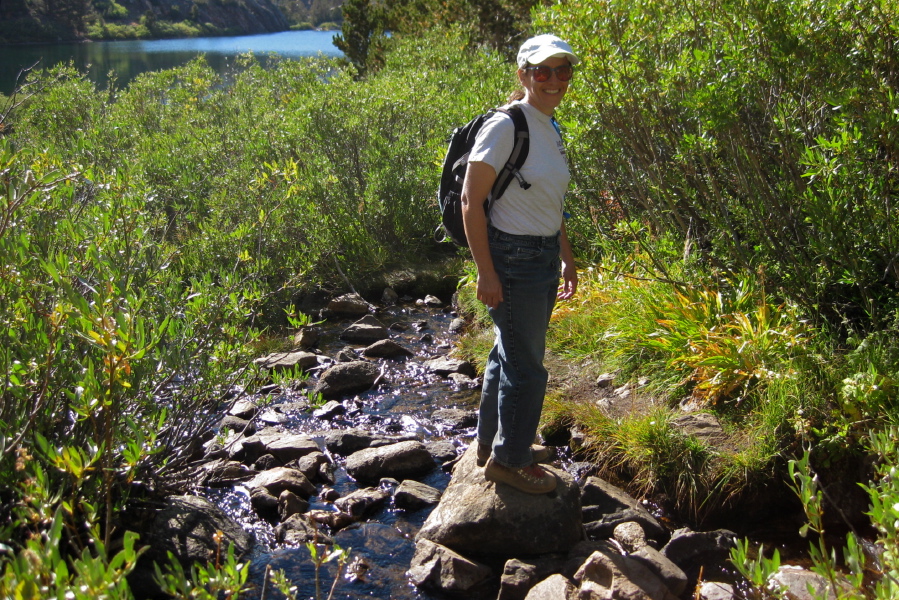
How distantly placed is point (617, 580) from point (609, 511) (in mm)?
920

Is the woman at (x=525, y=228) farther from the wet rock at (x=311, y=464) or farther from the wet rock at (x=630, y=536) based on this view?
the wet rock at (x=311, y=464)

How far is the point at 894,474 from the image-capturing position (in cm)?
255

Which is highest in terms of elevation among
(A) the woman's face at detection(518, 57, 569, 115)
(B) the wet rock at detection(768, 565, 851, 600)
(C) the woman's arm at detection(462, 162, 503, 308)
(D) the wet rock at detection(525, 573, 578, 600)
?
(A) the woman's face at detection(518, 57, 569, 115)

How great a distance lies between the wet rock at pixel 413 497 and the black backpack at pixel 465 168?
1.69 meters

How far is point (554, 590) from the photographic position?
146 inches

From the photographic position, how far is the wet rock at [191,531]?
400 cm

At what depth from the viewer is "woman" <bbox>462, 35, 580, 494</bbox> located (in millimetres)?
3553

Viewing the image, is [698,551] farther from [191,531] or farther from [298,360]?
[298,360]

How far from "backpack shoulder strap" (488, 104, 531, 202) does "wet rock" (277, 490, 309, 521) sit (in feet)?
7.35

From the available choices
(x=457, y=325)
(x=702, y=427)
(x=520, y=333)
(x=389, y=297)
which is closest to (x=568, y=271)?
(x=520, y=333)

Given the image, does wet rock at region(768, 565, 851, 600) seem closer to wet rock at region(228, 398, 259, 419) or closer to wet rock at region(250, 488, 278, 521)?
wet rock at region(250, 488, 278, 521)

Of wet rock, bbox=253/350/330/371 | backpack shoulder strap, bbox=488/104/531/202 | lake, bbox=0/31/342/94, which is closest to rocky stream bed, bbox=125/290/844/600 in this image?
wet rock, bbox=253/350/330/371

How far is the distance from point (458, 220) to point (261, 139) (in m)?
6.45

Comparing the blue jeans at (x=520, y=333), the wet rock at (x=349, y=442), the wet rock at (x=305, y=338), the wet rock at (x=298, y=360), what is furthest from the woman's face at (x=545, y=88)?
the wet rock at (x=305, y=338)
